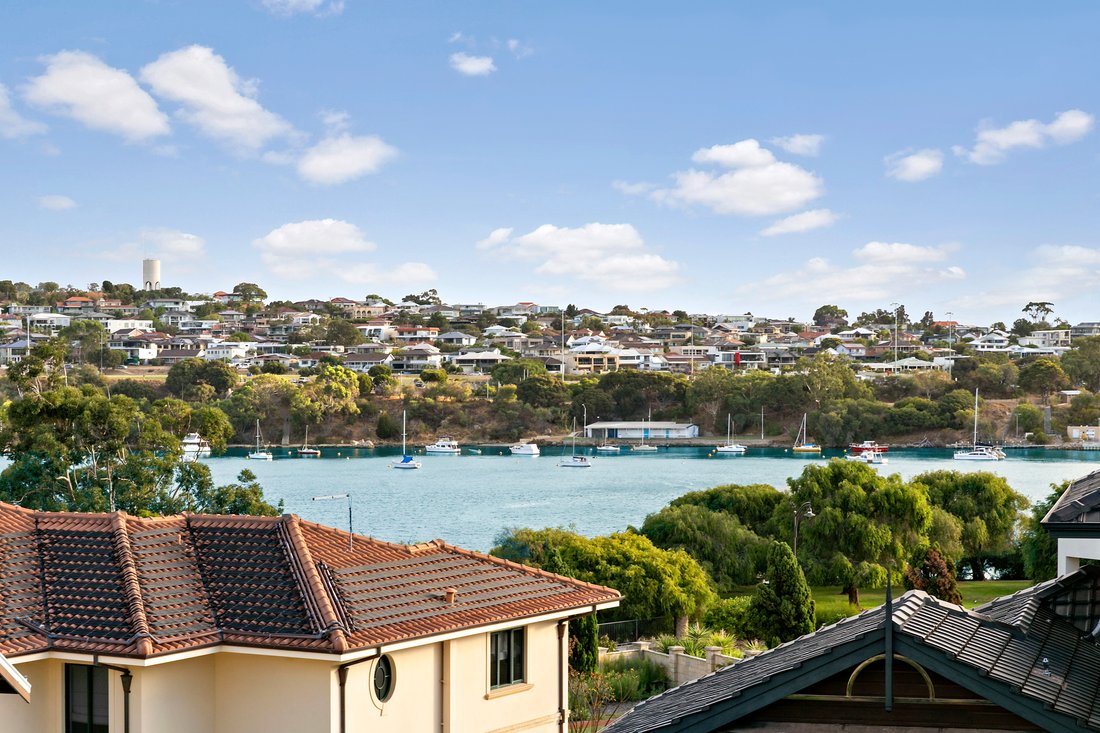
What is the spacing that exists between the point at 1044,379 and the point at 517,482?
251 ft

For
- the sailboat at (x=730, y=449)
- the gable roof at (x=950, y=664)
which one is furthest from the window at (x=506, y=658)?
the sailboat at (x=730, y=449)

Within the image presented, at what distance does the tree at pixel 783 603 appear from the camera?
25188 mm

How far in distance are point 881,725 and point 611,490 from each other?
7913cm

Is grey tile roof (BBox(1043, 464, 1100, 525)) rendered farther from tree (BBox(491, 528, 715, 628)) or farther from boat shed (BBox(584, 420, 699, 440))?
boat shed (BBox(584, 420, 699, 440))

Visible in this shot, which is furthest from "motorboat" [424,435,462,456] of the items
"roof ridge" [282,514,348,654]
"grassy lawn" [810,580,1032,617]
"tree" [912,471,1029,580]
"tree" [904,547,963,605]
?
"roof ridge" [282,514,348,654]

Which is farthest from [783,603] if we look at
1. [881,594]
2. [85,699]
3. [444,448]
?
[444,448]

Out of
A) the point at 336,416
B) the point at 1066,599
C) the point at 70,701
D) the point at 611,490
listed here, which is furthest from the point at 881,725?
the point at 336,416

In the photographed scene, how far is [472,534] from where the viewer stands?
58.5 m

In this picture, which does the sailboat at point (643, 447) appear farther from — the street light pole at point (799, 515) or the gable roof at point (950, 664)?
the gable roof at point (950, 664)

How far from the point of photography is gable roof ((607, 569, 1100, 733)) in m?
4.37

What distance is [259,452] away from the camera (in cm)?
11494

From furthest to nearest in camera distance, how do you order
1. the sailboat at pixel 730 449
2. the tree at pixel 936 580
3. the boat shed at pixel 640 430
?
the boat shed at pixel 640 430
the sailboat at pixel 730 449
the tree at pixel 936 580

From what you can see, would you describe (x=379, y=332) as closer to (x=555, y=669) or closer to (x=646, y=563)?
(x=646, y=563)

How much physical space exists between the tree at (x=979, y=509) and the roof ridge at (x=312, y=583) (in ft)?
116
